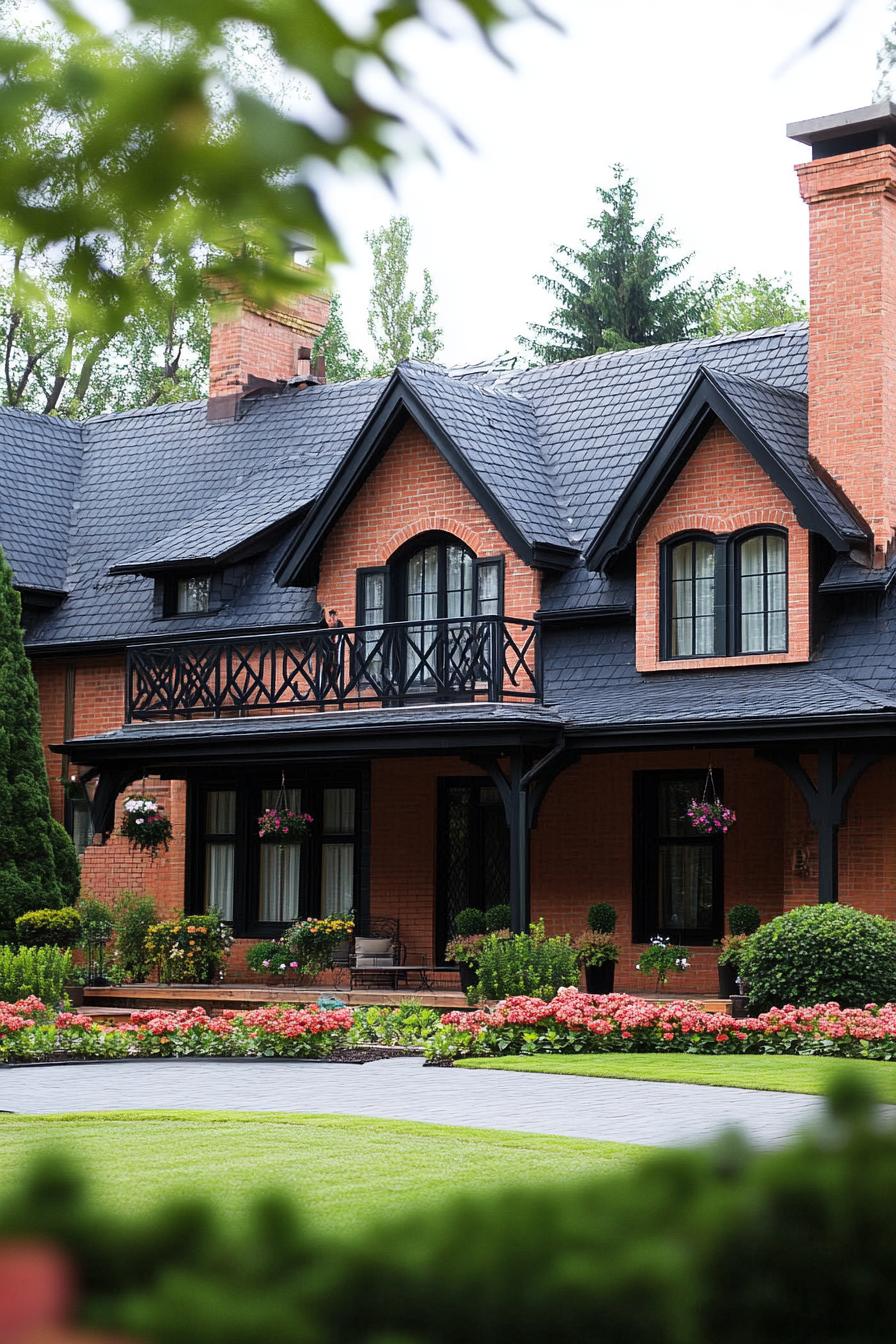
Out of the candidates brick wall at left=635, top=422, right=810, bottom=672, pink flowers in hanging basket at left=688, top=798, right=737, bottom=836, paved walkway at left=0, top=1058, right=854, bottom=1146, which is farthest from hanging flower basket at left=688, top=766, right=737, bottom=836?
paved walkway at left=0, top=1058, right=854, bottom=1146

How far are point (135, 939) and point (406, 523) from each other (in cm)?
592

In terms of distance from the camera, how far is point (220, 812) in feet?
81.3

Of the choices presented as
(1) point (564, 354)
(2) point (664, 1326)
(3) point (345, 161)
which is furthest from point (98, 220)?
(1) point (564, 354)

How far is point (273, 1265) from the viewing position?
2467 millimetres

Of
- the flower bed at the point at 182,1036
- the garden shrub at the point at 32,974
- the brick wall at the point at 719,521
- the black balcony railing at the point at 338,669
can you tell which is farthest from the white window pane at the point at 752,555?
the garden shrub at the point at 32,974

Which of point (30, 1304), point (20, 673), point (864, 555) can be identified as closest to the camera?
point (30, 1304)

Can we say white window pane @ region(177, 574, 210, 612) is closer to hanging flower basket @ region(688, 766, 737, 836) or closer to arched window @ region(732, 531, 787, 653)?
arched window @ region(732, 531, 787, 653)

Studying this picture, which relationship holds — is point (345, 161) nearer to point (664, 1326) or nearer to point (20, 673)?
point (664, 1326)

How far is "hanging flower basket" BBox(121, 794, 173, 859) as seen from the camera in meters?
23.4

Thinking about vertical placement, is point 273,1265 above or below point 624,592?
below

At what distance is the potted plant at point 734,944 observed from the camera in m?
18.9

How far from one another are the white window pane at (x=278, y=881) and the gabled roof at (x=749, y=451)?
17.8ft

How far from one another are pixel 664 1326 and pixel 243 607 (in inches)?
884

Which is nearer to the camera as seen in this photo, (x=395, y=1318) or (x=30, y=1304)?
(x=30, y=1304)
